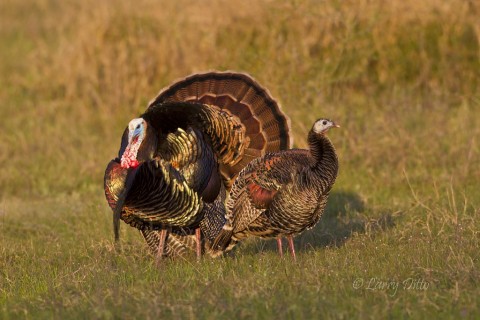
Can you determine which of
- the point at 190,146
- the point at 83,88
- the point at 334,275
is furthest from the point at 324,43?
the point at 334,275

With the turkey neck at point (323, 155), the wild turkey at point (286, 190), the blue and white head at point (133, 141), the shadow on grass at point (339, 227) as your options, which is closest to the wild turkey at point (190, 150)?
the blue and white head at point (133, 141)

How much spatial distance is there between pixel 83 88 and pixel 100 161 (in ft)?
9.18

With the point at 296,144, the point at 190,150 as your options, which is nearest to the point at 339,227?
the point at 190,150

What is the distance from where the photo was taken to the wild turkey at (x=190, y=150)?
6527 mm

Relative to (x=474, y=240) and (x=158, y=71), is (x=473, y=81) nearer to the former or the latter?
(x=158, y=71)

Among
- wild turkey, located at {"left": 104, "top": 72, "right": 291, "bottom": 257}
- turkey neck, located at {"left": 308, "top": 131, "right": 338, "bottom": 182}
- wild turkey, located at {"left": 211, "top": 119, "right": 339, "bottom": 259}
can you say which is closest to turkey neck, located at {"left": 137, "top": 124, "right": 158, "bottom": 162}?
wild turkey, located at {"left": 104, "top": 72, "right": 291, "bottom": 257}

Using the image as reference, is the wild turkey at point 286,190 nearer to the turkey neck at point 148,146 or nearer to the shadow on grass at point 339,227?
the shadow on grass at point 339,227

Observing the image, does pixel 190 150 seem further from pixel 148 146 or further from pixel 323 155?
pixel 323 155

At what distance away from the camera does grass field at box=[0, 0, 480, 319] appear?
5379mm

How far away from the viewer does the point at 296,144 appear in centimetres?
1030

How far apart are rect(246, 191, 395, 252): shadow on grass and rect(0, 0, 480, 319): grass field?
0.03m

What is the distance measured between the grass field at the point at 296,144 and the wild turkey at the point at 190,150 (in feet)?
1.29

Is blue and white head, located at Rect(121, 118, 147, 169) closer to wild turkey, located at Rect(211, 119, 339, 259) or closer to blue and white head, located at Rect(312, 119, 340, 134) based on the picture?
wild turkey, located at Rect(211, 119, 339, 259)

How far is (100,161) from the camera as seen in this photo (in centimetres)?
1109
